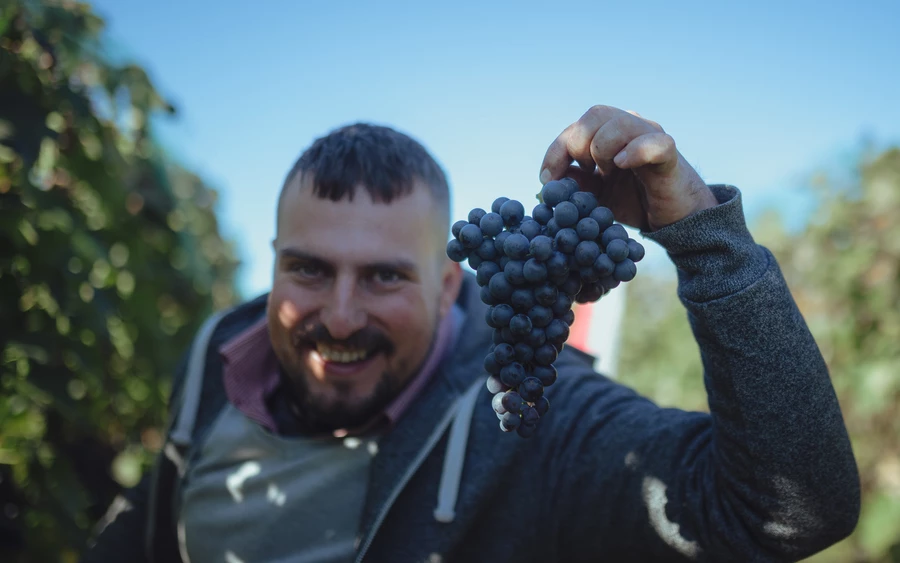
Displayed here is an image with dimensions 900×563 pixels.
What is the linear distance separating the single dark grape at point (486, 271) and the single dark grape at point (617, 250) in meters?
0.18

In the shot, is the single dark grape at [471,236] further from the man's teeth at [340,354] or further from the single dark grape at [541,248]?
the man's teeth at [340,354]

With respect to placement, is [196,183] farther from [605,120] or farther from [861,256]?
[605,120]

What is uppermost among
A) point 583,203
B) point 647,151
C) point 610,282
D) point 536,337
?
point 647,151

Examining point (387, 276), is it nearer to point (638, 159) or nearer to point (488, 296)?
point (488, 296)

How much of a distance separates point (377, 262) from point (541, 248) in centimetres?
79

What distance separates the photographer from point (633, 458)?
159cm

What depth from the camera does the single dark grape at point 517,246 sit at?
1.16m

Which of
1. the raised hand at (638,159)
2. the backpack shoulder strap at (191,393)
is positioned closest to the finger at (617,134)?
the raised hand at (638,159)

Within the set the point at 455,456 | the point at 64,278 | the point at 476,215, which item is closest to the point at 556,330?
the point at 476,215

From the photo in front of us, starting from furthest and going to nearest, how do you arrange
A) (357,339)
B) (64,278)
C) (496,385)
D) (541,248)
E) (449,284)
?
1. (64,278)
2. (449,284)
3. (357,339)
4. (496,385)
5. (541,248)

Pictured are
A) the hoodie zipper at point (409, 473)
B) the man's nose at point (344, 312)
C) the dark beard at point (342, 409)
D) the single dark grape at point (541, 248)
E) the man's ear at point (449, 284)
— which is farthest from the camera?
the man's ear at point (449, 284)

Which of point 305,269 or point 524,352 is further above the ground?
point 524,352

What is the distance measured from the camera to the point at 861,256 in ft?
12.4

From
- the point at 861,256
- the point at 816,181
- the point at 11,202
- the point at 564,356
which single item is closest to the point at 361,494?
the point at 564,356
